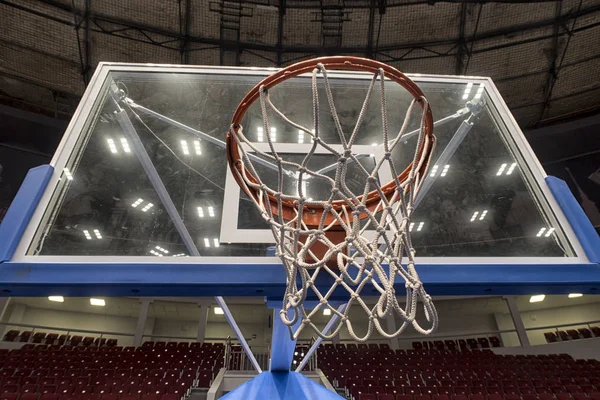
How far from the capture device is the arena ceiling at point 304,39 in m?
7.57

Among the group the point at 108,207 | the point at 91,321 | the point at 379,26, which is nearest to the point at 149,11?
the point at 379,26

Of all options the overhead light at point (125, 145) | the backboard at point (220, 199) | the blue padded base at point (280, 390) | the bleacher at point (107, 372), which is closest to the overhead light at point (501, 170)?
the backboard at point (220, 199)

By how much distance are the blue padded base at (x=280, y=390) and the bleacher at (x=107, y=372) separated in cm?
272

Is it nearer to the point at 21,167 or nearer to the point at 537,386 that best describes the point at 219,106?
the point at 537,386

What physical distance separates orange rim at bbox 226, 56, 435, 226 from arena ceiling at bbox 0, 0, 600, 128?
7.25 meters

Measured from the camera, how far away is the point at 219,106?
208 centimetres

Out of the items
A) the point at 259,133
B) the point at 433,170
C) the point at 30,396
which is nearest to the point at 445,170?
the point at 433,170

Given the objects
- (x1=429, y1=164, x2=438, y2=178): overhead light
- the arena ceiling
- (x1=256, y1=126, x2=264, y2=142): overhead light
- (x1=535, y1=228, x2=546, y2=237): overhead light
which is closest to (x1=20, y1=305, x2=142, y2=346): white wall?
the arena ceiling

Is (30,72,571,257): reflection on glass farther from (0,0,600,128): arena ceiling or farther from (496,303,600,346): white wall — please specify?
(496,303,600,346): white wall

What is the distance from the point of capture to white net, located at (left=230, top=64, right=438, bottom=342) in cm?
110

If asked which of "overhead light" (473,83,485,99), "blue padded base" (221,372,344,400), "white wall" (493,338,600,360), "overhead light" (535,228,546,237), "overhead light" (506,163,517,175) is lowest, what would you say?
"blue padded base" (221,372,344,400)

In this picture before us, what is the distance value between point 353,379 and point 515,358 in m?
3.28

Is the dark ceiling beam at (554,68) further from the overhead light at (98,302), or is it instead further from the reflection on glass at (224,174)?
the overhead light at (98,302)

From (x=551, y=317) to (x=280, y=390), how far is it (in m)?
9.34
